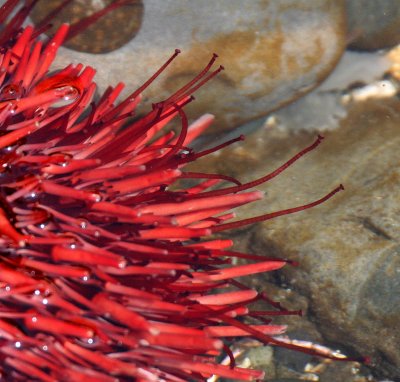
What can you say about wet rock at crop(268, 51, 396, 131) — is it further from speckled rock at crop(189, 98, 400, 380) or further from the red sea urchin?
the red sea urchin

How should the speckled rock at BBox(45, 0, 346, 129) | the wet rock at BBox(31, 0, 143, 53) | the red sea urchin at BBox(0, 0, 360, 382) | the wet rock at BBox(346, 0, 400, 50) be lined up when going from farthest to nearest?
the wet rock at BBox(346, 0, 400, 50) < the speckled rock at BBox(45, 0, 346, 129) < the wet rock at BBox(31, 0, 143, 53) < the red sea urchin at BBox(0, 0, 360, 382)

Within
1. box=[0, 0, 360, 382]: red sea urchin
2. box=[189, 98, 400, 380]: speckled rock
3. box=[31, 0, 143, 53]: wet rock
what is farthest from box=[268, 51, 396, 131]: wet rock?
box=[0, 0, 360, 382]: red sea urchin

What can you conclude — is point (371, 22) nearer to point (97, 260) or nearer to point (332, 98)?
point (332, 98)

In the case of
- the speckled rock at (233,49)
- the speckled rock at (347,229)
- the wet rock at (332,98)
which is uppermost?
the speckled rock at (233,49)

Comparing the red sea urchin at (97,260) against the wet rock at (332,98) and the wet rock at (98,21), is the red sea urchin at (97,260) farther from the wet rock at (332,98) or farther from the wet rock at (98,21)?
the wet rock at (332,98)

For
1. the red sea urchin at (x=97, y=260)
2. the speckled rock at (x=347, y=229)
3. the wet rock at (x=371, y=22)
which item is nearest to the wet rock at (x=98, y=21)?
the red sea urchin at (x=97, y=260)

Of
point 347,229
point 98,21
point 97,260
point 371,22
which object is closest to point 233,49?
point 98,21
